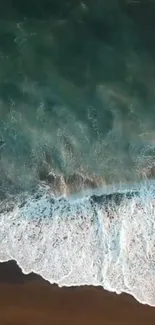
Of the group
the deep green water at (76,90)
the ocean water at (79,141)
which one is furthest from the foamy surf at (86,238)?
the deep green water at (76,90)

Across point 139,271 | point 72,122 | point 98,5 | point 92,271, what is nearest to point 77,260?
point 92,271

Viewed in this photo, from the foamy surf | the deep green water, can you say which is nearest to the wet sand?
the foamy surf

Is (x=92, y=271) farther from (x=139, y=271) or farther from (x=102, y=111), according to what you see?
(x=102, y=111)

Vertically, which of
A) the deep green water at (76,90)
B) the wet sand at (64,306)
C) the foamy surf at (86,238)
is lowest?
the wet sand at (64,306)

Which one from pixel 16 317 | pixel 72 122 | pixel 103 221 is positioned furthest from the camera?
pixel 72 122

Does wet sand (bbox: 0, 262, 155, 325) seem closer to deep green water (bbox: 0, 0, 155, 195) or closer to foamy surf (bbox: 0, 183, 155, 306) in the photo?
foamy surf (bbox: 0, 183, 155, 306)

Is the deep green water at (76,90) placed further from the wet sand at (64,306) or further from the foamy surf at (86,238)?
the wet sand at (64,306)
